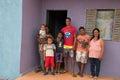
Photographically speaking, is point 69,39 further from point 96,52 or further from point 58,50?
point 96,52

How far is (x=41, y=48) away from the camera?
7.68 m

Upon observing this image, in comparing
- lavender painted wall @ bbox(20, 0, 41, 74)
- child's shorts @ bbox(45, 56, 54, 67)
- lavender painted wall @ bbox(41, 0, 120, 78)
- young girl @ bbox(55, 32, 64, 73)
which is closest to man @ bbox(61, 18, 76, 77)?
young girl @ bbox(55, 32, 64, 73)

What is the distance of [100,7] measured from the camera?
7574mm

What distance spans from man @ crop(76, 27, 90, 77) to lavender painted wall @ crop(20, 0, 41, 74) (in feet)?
4.99

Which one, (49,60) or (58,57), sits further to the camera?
(58,57)

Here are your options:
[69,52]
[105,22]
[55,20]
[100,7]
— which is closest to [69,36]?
[69,52]

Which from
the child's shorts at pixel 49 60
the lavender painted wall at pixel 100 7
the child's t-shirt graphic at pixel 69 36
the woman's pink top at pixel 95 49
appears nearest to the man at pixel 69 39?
the child's t-shirt graphic at pixel 69 36

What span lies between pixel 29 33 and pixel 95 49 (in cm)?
216

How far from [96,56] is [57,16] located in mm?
2966

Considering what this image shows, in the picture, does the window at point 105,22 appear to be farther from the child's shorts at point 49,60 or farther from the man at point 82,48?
the child's shorts at point 49,60

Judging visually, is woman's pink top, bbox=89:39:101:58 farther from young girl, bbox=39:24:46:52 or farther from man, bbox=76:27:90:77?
young girl, bbox=39:24:46:52

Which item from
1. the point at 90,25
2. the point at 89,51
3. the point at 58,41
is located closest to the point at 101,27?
the point at 90,25

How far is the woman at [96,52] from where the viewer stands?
7113 millimetres

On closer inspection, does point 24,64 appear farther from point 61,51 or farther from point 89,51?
point 89,51
